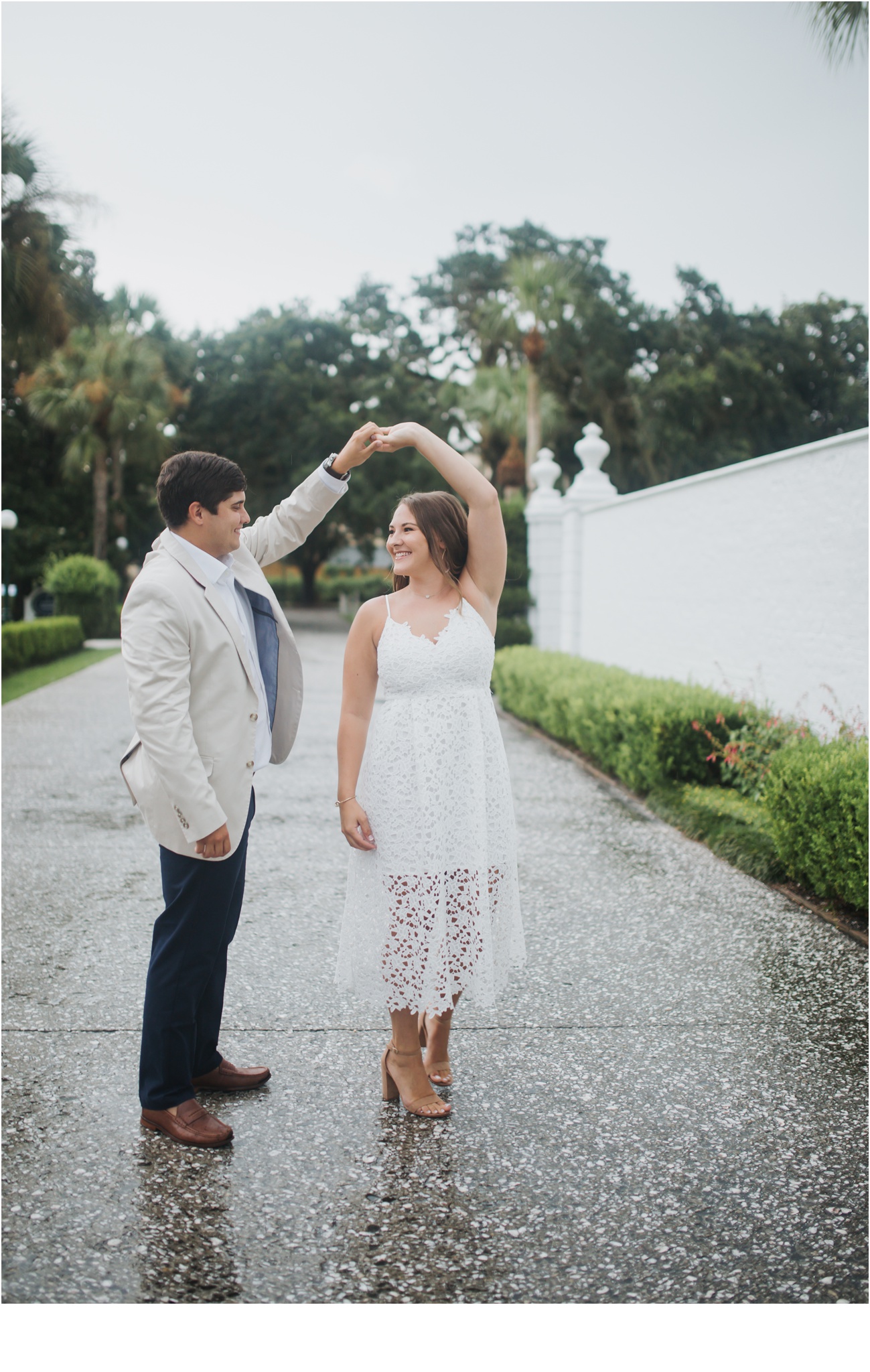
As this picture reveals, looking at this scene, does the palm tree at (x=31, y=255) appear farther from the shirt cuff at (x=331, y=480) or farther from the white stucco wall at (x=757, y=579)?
the shirt cuff at (x=331, y=480)

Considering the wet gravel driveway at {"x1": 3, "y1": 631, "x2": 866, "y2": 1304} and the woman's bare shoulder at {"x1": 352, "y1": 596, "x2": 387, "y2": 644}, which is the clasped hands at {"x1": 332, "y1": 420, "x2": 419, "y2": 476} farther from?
the wet gravel driveway at {"x1": 3, "y1": 631, "x2": 866, "y2": 1304}

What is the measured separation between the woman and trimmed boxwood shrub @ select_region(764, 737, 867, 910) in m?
2.15

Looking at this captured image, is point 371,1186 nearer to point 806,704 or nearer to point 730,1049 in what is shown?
point 730,1049

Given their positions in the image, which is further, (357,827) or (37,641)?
(37,641)

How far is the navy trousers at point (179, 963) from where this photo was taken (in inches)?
109

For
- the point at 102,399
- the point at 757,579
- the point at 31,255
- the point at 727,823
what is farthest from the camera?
the point at 102,399

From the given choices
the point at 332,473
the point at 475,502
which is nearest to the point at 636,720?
the point at 332,473

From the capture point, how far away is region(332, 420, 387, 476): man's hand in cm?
293

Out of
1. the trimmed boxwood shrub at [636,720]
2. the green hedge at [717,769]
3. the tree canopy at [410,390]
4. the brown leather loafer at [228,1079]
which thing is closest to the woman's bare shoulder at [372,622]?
the brown leather loafer at [228,1079]

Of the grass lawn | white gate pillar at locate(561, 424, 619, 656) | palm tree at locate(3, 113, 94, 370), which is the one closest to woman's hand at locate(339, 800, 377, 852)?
white gate pillar at locate(561, 424, 619, 656)

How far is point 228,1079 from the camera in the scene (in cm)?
312

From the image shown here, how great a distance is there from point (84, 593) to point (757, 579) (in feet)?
67.9

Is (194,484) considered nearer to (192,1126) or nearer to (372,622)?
(372,622)

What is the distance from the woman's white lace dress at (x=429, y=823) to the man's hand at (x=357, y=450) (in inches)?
20.7
